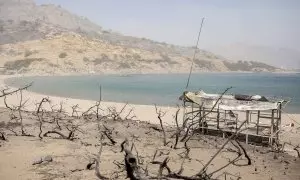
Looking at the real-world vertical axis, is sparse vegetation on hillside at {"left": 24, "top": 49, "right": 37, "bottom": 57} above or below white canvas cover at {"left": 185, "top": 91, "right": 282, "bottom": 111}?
above

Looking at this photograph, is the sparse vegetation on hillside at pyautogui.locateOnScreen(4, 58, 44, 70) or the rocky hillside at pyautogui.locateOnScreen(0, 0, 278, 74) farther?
the rocky hillside at pyautogui.locateOnScreen(0, 0, 278, 74)

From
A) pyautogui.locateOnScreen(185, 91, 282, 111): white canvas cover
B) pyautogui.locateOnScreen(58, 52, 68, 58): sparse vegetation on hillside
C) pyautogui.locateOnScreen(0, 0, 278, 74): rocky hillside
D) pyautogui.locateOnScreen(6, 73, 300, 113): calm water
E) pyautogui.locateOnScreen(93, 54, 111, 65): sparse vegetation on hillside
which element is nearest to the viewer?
pyautogui.locateOnScreen(185, 91, 282, 111): white canvas cover

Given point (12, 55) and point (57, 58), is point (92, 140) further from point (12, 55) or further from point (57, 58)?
point (12, 55)

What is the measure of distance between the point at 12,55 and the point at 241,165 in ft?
269

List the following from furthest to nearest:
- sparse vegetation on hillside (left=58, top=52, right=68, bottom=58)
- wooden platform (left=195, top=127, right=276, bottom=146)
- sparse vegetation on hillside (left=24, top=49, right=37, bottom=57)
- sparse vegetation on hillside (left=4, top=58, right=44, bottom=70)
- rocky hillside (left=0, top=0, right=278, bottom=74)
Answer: sparse vegetation on hillside (left=24, top=49, right=37, bottom=57)
sparse vegetation on hillside (left=58, top=52, right=68, bottom=58)
rocky hillside (left=0, top=0, right=278, bottom=74)
sparse vegetation on hillside (left=4, top=58, right=44, bottom=70)
wooden platform (left=195, top=127, right=276, bottom=146)

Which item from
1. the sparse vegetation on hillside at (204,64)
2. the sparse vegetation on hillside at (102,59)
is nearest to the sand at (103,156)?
the sparse vegetation on hillside at (102,59)

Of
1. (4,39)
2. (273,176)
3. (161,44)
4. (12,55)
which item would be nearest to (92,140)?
(273,176)

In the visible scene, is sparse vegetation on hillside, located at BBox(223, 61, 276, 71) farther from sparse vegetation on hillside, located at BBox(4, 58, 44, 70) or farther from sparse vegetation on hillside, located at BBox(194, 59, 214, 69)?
sparse vegetation on hillside, located at BBox(4, 58, 44, 70)

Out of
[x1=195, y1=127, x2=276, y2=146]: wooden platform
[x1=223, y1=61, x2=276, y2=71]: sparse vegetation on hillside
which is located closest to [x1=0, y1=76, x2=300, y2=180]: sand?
[x1=195, y1=127, x2=276, y2=146]: wooden platform

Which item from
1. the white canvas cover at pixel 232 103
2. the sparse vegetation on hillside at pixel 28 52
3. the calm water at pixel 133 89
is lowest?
the calm water at pixel 133 89

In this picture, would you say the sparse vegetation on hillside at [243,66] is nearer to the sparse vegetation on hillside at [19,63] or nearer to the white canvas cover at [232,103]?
the sparse vegetation on hillside at [19,63]

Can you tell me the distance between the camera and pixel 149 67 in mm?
97875

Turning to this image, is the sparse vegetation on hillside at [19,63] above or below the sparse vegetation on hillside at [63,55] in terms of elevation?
below

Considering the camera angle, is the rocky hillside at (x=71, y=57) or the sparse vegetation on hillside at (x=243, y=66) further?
the sparse vegetation on hillside at (x=243, y=66)
